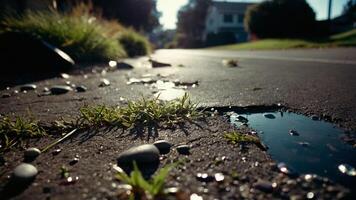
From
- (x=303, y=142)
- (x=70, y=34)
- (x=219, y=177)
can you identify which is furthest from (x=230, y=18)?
(x=219, y=177)

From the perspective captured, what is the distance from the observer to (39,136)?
6.01ft

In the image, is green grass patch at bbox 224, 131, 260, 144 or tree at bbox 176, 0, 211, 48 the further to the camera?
tree at bbox 176, 0, 211, 48

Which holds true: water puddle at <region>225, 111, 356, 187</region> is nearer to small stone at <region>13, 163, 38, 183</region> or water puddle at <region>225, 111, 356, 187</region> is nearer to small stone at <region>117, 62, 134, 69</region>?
small stone at <region>13, 163, 38, 183</region>

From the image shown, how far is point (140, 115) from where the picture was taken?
2031 mm

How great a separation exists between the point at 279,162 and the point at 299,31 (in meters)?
31.2

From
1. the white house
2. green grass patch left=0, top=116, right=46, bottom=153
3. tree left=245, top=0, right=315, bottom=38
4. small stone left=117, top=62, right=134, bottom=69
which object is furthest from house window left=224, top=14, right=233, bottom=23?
green grass patch left=0, top=116, right=46, bottom=153

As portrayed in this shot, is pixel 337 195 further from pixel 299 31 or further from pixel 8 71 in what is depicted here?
pixel 299 31

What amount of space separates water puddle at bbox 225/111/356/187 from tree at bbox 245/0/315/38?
2878 centimetres

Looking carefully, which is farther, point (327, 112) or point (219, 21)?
point (219, 21)

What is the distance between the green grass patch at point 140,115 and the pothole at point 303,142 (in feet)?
1.06

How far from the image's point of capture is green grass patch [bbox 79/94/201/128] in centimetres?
197

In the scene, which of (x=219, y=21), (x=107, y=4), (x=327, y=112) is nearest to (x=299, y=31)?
(x=107, y=4)

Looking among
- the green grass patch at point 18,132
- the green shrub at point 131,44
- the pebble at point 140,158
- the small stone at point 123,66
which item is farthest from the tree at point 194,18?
the pebble at point 140,158

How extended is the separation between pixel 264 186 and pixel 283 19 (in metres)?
31.5
